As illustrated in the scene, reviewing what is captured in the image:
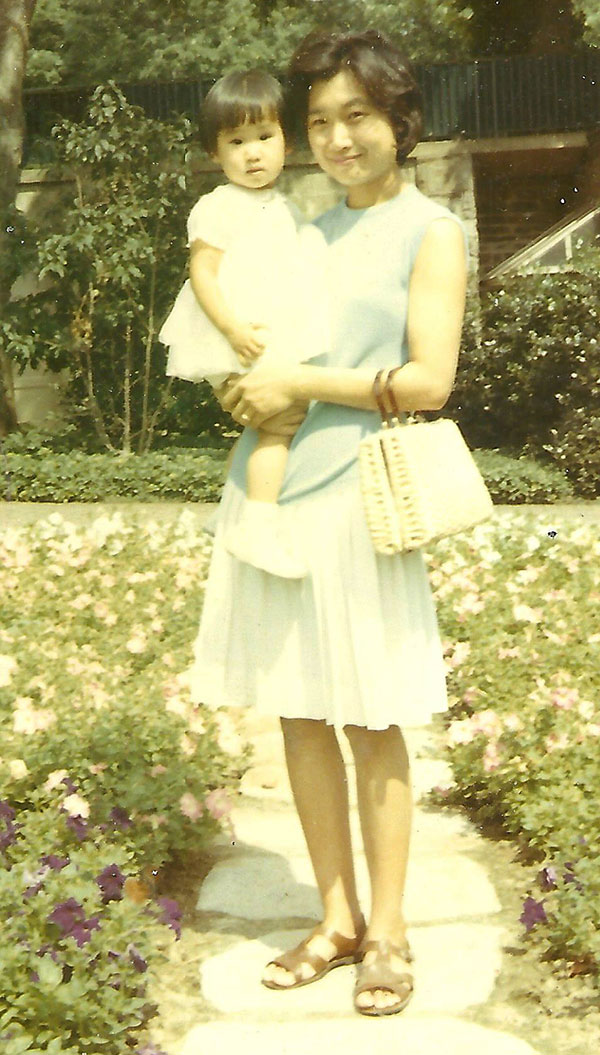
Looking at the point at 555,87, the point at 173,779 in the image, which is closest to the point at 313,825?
the point at 173,779

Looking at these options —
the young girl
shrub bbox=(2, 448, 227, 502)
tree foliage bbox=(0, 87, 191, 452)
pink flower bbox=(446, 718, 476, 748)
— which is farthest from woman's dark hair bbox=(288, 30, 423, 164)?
tree foliage bbox=(0, 87, 191, 452)

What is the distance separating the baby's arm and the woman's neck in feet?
1.12

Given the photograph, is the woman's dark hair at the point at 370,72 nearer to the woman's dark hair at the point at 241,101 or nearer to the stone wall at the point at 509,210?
the woman's dark hair at the point at 241,101

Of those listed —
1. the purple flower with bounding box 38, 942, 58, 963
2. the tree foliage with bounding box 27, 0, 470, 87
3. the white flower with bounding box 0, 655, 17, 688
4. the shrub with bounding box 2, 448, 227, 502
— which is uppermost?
the tree foliage with bounding box 27, 0, 470, 87

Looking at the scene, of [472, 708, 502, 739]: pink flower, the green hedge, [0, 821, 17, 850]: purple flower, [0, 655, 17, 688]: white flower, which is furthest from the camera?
the green hedge

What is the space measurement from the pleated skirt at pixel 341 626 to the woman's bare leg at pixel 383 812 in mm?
102

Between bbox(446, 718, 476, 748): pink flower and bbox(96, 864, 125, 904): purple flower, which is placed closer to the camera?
bbox(96, 864, 125, 904): purple flower

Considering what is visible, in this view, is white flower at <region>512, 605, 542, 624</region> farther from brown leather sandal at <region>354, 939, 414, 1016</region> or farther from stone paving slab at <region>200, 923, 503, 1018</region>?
brown leather sandal at <region>354, 939, 414, 1016</region>

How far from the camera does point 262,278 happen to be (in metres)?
2.65

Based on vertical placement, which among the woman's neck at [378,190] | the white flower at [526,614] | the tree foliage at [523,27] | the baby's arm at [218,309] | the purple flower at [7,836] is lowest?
the purple flower at [7,836]

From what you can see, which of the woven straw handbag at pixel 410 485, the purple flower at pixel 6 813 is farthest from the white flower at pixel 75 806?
the woven straw handbag at pixel 410 485

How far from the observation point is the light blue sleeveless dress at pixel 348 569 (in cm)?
272

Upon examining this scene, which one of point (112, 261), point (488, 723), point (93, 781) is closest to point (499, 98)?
point (112, 261)

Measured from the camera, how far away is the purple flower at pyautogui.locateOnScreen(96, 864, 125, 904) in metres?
2.97
